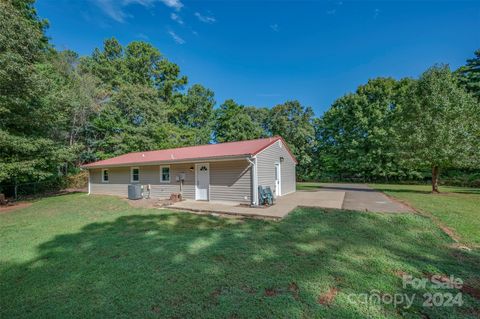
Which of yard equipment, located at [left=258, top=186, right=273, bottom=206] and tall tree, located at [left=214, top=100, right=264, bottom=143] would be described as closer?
yard equipment, located at [left=258, top=186, right=273, bottom=206]

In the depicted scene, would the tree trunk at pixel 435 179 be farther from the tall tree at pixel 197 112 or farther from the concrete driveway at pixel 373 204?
the tall tree at pixel 197 112

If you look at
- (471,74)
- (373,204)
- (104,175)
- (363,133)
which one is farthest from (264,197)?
(471,74)

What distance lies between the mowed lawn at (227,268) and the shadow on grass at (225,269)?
0.02 metres

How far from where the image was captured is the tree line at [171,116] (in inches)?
458

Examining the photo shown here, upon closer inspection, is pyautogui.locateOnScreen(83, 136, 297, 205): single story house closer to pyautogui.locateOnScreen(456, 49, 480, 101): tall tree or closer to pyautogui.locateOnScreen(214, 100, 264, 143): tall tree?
pyautogui.locateOnScreen(214, 100, 264, 143): tall tree

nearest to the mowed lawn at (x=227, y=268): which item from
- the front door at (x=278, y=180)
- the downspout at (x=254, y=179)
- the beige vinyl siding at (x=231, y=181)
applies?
the downspout at (x=254, y=179)

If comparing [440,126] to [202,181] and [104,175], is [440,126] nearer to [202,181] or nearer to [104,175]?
[202,181]

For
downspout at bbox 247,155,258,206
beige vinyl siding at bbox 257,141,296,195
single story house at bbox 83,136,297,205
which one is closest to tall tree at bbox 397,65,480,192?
beige vinyl siding at bbox 257,141,296,195

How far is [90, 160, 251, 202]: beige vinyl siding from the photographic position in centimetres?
935

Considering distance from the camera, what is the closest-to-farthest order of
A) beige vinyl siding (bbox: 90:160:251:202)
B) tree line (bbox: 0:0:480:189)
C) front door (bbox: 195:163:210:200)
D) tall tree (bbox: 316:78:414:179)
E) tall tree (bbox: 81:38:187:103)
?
beige vinyl siding (bbox: 90:160:251:202)
front door (bbox: 195:163:210:200)
tree line (bbox: 0:0:480:189)
tall tree (bbox: 316:78:414:179)
tall tree (bbox: 81:38:187:103)

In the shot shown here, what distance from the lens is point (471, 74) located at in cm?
2303

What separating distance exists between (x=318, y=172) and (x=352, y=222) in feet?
74.8

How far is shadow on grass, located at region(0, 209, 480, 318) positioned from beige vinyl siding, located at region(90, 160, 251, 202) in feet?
11.5

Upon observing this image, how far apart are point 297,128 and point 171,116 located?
16790 mm
